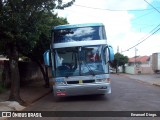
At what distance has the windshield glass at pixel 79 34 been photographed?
16.2 meters

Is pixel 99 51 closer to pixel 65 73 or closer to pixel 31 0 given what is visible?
pixel 65 73

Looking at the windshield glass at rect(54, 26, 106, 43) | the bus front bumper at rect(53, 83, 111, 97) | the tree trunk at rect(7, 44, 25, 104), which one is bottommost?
the bus front bumper at rect(53, 83, 111, 97)

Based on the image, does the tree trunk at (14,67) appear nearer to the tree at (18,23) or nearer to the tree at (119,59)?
the tree at (18,23)

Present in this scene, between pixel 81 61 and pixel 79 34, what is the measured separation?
140cm

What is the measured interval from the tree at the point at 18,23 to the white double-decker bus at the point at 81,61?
136 cm

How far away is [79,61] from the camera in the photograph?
1591cm

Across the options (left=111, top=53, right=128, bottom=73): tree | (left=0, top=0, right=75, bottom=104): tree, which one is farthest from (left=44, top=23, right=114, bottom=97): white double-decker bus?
(left=111, top=53, right=128, bottom=73): tree

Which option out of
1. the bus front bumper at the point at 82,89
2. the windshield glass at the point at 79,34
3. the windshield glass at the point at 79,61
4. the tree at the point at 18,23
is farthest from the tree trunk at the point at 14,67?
the windshield glass at the point at 79,34

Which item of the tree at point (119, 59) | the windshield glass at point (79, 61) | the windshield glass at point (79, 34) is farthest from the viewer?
the tree at point (119, 59)

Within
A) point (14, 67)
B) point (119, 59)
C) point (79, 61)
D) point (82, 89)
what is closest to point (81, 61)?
point (79, 61)

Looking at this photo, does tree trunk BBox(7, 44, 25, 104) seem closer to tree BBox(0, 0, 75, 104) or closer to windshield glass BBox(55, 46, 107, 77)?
tree BBox(0, 0, 75, 104)

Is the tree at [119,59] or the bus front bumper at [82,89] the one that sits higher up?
the tree at [119,59]

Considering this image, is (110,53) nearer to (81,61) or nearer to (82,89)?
(81,61)

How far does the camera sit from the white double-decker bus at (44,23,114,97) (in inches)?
619
